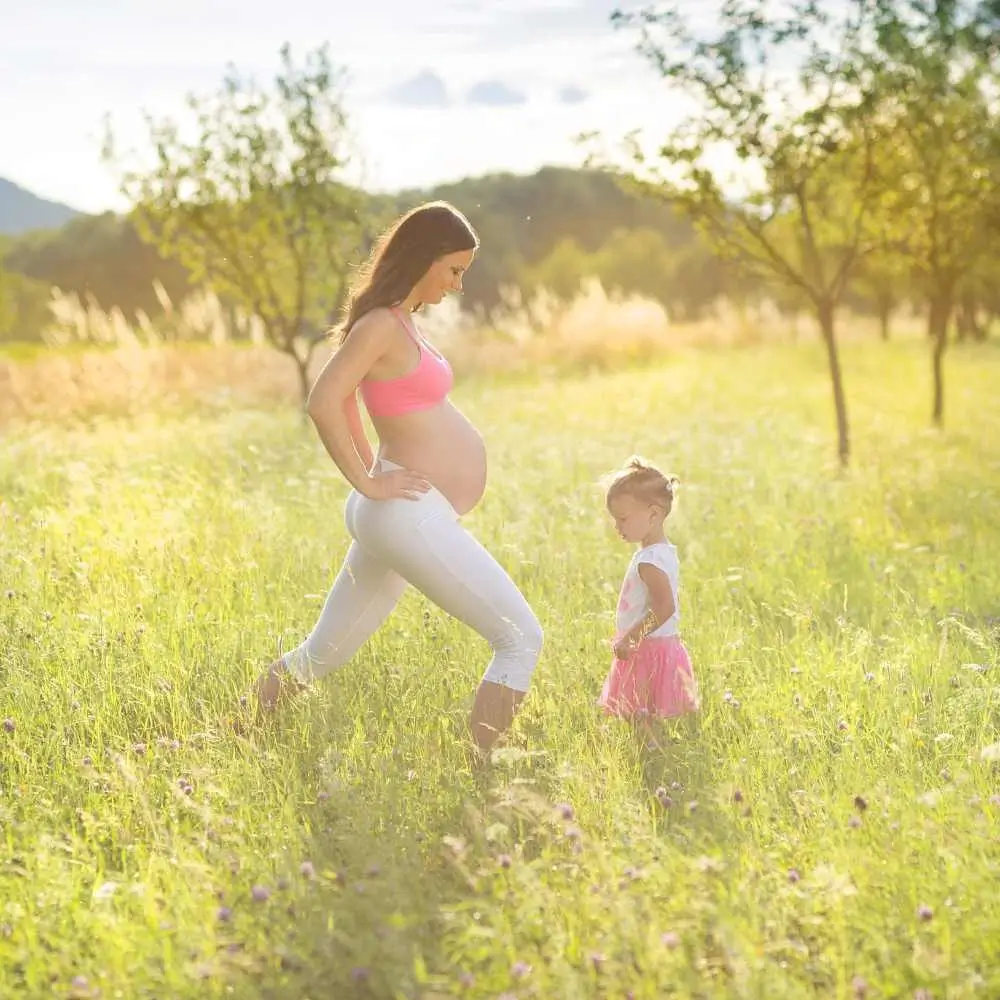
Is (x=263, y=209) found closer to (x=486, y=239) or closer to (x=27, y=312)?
(x=27, y=312)

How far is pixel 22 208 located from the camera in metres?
97.1

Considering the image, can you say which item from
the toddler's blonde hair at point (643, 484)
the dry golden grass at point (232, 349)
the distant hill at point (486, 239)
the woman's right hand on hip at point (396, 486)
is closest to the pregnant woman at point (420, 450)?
the woman's right hand on hip at point (396, 486)

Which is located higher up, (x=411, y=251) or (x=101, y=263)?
(x=101, y=263)

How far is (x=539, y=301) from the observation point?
26.8 metres

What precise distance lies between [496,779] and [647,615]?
101cm

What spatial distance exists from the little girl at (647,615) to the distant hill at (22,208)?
97337 mm

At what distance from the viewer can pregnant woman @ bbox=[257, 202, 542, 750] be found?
405 cm

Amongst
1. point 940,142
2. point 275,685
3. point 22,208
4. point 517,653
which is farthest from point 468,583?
point 22,208

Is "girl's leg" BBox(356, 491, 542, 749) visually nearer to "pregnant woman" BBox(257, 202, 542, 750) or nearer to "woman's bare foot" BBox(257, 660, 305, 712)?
"pregnant woman" BBox(257, 202, 542, 750)

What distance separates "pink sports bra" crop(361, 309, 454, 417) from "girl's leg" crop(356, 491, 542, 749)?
0.34 meters

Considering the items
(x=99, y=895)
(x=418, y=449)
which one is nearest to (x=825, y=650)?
(x=418, y=449)

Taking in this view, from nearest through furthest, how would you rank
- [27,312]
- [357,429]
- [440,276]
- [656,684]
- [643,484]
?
[440,276] < [357,429] < [643,484] < [656,684] < [27,312]

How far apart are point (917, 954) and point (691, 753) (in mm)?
1457

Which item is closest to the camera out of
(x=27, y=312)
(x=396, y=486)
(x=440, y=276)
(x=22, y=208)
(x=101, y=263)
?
(x=396, y=486)
